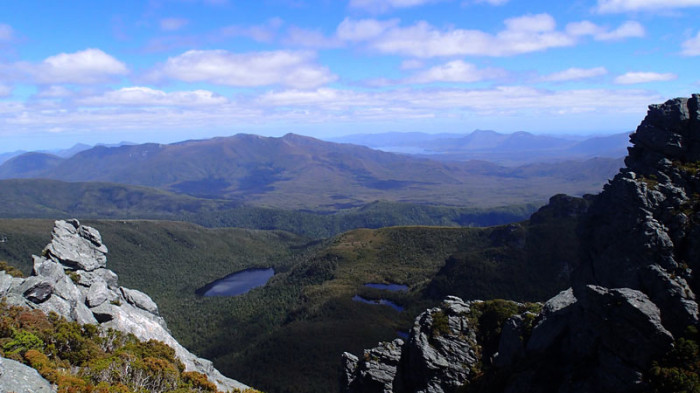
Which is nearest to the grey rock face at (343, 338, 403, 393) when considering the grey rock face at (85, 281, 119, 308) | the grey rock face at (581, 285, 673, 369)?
the grey rock face at (581, 285, 673, 369)

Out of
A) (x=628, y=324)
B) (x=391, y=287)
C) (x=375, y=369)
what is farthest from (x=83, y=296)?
(x=391, y=287)

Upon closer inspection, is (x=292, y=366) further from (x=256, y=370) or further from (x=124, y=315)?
(x=124, y=315)

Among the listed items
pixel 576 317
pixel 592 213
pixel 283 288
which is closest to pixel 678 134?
pixel 592 213

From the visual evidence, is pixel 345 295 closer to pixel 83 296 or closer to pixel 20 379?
pixel 83 296

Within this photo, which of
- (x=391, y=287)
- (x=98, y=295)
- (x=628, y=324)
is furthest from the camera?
(x=391, y=287)

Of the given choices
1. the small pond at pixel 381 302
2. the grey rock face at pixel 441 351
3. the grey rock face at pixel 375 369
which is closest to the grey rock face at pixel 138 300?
the grey rock face at pixel 375 369

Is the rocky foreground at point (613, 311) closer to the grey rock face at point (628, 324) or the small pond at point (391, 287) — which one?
the grey rock face at point (628, 324)
